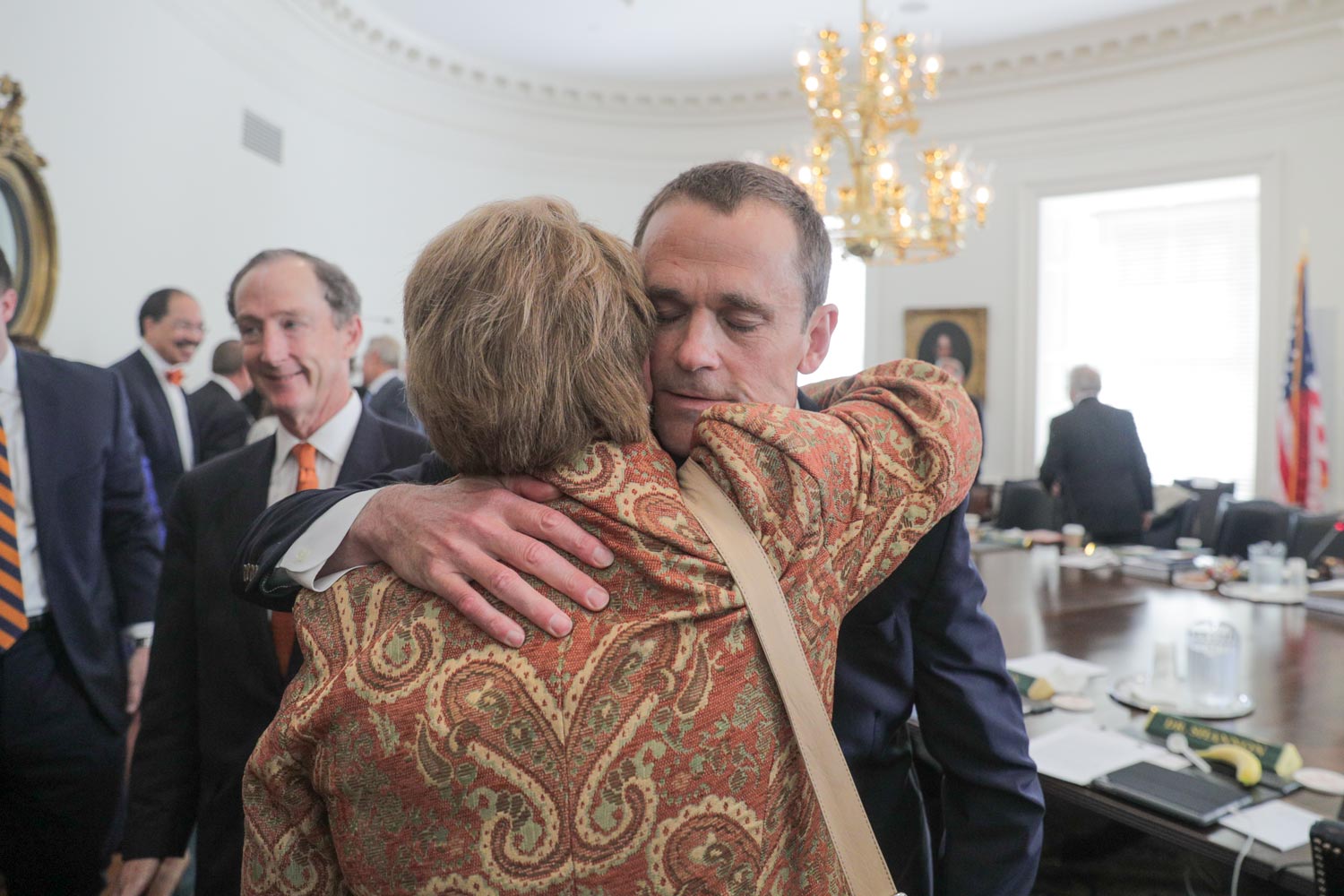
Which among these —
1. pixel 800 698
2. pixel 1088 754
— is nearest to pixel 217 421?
pixel 1088 754

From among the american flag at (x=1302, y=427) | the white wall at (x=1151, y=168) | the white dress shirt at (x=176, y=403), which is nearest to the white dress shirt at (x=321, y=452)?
the white dress shirt at (x=176, y=403)

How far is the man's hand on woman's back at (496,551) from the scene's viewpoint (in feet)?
2.98

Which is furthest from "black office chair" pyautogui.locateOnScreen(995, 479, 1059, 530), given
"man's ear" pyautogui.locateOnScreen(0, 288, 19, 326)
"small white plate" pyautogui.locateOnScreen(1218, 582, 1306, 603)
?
"man's ear" pyautogui.locateOnScreen(0, 288, 19, 326)

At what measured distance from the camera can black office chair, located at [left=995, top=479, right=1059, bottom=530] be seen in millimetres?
6531

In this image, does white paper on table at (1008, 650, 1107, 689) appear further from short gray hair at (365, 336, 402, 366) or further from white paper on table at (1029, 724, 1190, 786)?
short gray hair at (365, 336, 402, 366)

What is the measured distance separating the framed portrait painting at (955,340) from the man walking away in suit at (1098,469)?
2668mm

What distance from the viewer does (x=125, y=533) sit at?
266cm

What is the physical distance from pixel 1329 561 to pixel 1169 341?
17.9 feet

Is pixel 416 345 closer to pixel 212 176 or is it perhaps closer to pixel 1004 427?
pixel 212 176

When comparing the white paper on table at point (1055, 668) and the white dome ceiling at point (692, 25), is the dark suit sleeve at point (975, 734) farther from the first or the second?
the white dome ceiling at point (692, 25)

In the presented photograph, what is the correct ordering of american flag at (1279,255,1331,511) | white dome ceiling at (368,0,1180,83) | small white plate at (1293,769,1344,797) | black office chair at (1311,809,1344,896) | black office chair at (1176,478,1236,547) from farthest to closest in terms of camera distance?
1. white dome ceiling at (368,0,1180,83)
2. american flag at (1279,255,1331,511)
3. black office chair at (1176,478,1236,547)
4. small white plate at (1293,769,1344,797)
5. black office chair at (1311,809,1344,896)

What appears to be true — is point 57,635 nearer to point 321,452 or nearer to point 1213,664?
point 321,452

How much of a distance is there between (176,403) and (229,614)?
3.62m

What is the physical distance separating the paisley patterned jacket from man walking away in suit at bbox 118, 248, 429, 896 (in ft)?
2.62
